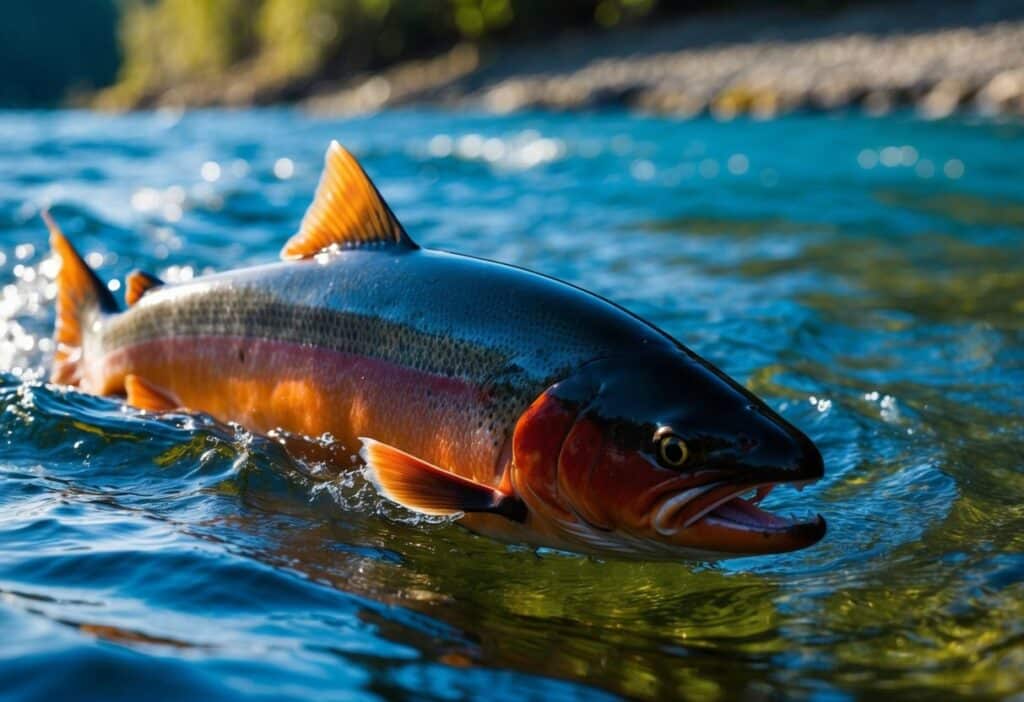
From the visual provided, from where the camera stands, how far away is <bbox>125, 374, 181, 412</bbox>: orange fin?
16.1 ft

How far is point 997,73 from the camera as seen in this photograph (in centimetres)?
2652

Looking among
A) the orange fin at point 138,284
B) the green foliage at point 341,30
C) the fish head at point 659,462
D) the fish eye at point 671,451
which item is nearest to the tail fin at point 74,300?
the orange fin at point 138,284

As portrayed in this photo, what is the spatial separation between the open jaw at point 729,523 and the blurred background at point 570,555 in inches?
10.5

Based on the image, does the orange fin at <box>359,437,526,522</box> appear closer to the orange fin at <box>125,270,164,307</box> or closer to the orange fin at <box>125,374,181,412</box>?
the orange fin at <box>125,374,181,412</box>

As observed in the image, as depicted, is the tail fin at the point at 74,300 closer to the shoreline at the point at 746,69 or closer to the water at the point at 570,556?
the water at the point at 570,556

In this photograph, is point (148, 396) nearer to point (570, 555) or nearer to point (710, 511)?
point (570, 555)

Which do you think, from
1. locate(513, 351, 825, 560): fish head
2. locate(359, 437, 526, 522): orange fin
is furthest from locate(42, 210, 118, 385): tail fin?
locate(513, 351, 825, 560): fish head

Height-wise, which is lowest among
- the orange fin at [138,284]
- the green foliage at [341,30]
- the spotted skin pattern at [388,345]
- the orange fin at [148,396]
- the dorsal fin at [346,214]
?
the orange fin at [148,396]

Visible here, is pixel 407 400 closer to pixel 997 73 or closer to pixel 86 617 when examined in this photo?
pixel 86 617

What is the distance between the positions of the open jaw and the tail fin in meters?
3.21

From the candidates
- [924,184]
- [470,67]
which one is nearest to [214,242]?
[924,184]

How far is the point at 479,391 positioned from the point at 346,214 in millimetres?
1043

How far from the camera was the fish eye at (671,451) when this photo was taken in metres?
3.19

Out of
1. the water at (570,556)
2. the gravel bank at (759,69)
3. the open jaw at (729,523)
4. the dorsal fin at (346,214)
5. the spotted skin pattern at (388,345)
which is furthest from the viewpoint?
the gravel bank at (759,69)
